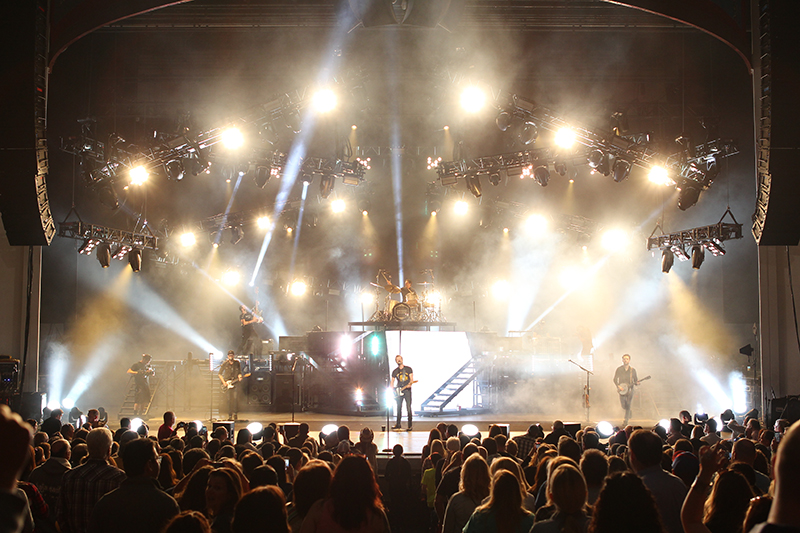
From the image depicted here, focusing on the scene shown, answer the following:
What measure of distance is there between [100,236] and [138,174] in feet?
5.77

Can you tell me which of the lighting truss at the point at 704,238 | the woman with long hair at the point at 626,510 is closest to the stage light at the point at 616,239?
the lighting truss at the point at 704,238

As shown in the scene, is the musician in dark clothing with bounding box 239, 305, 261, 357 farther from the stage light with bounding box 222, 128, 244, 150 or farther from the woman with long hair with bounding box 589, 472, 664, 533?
the woman with long hair with bounding box 589, 472, 664, 533

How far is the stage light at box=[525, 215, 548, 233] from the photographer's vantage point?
20672 millimetres

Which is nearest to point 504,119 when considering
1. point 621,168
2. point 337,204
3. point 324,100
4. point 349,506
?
point 621,168

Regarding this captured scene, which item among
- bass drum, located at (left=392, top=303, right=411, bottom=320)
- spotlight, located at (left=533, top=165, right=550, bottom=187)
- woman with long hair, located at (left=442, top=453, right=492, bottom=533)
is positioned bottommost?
woman with long hair, located at (left=442, top=453, right=492, bottom=533)

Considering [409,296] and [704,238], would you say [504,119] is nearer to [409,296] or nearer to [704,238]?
[704,238]

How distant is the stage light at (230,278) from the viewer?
22.8 m

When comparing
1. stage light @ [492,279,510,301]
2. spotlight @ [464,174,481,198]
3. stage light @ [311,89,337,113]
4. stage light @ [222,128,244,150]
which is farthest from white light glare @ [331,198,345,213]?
stage light @ [311,89,337,113]

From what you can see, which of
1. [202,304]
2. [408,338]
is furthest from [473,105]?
[202,304]

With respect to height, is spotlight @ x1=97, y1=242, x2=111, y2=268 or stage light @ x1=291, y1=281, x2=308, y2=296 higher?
stage light @ x1=291, y1=281, x2=308, y2=296

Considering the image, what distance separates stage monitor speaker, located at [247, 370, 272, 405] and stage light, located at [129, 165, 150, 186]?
5694 mm

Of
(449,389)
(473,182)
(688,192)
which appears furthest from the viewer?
(473,182)

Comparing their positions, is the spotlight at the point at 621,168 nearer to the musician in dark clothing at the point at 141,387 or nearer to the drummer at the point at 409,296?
the drummer at the point at 409,296

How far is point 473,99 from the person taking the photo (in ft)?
44.3
